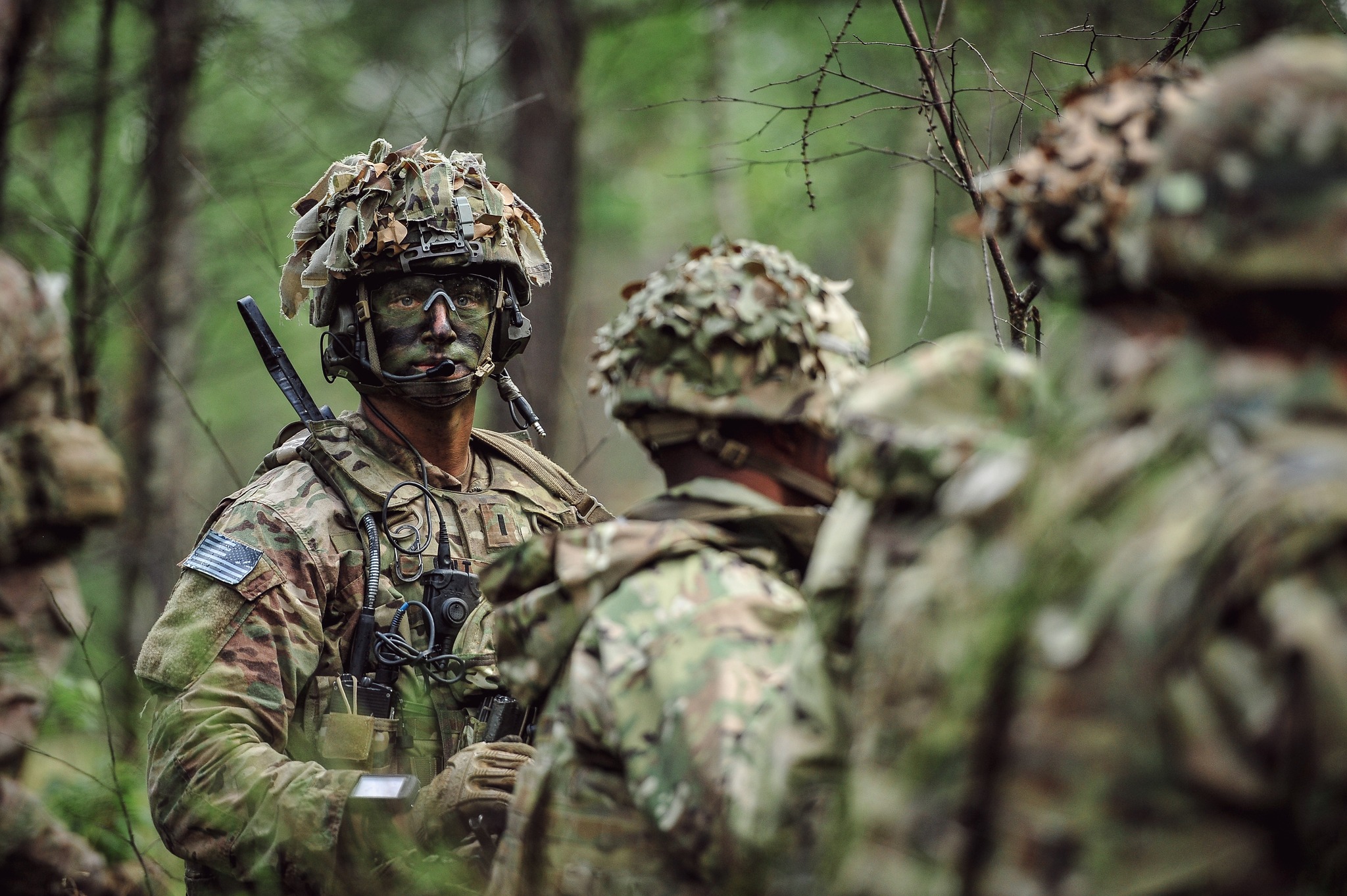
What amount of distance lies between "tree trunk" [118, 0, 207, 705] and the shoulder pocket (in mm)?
4802

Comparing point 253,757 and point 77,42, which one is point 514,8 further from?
point 253,757

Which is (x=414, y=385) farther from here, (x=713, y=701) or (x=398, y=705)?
(x=713, y=701)

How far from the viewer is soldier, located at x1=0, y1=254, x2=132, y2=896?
375 centimetres

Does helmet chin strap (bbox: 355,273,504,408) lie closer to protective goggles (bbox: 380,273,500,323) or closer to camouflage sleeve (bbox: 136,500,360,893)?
protective goggles (bbox: 380,273,500,323)

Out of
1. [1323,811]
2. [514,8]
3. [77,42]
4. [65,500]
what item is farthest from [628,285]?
[77,42]

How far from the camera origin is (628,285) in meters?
2.77

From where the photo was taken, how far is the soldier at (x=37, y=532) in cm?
375

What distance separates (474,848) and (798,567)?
1.32m

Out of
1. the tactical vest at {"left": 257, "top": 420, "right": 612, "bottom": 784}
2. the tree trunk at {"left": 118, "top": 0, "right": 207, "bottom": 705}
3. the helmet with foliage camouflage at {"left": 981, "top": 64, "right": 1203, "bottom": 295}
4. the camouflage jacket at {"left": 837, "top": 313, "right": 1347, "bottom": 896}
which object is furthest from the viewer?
the tree trunk at {"left": 118, "top": 0, "right": 207, "bottom": 705}

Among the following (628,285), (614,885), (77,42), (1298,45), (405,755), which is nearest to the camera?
(1298,45)

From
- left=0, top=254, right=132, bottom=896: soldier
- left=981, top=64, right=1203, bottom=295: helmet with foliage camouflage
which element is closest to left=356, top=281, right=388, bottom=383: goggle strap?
left=0, top=254, right=132, bottom=896: soldier

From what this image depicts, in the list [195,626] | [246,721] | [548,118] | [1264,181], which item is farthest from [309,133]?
[1264,181]

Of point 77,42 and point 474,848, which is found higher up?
point 77,42

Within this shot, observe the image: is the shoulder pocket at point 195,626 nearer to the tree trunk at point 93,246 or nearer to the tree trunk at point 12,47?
the tree trunk at point 12,47
